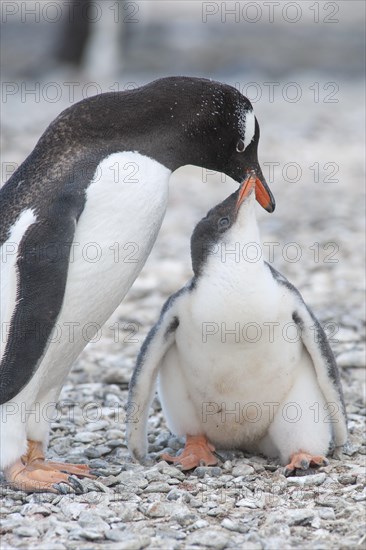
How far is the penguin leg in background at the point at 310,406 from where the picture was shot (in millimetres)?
4160

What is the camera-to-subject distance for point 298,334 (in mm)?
4160

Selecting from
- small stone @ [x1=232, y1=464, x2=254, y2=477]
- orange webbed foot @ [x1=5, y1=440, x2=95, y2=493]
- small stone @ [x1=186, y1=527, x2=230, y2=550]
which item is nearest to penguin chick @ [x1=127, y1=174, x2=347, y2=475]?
small stone @ [x1=232, y1=464, x2=254, y2=477]

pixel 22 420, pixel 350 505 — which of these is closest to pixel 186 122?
pixel 22 420

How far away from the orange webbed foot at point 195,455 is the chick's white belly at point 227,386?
0.03 meters

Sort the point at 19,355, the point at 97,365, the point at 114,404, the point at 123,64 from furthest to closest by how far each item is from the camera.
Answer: the point at 123,64, the point at 97,365, the point at 114,404, the point at 19,355

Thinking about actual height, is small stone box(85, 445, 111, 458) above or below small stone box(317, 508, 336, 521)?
below

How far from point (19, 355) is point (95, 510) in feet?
2.03

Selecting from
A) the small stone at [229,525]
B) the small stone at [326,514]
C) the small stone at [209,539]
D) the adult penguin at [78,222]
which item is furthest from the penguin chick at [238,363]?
the small stone at [209,539]

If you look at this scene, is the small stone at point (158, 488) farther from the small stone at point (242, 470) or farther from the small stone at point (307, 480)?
the small stone at point (307, 480)

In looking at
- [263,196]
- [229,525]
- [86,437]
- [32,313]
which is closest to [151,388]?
[86,437]

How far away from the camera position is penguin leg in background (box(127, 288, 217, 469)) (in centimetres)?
420

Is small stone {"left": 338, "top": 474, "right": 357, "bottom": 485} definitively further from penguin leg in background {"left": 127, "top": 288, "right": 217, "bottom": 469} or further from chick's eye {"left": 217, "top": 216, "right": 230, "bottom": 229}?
chick's eye {"left": 217, "top": 216, "right": 230, "bottom": 229}

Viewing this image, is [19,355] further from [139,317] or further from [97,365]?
[139,317]

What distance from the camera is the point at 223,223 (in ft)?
13.4
